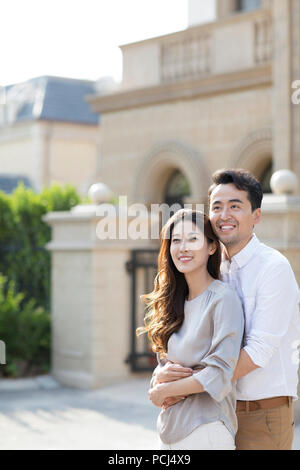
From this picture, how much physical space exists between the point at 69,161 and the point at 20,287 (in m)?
21.1

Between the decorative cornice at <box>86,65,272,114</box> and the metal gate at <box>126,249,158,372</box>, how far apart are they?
4.43 m

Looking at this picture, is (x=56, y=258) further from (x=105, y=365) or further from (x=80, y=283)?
(x=105, y=365)

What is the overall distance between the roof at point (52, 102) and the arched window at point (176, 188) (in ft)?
58.8

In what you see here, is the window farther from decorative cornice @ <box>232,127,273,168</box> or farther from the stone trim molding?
decorative cornice @ <box>232,127,273,168</box>

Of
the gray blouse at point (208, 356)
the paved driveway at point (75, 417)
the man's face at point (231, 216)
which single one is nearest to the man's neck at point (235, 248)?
the man's face at point (231, 216)

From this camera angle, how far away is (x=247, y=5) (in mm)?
15031

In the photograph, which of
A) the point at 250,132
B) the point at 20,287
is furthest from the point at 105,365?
the point at 250,132

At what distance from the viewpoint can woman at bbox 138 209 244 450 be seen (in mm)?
2871

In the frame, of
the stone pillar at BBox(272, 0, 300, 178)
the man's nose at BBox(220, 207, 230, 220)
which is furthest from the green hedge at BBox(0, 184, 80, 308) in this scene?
the man's nose at BBox(220, 207, 230, 220)

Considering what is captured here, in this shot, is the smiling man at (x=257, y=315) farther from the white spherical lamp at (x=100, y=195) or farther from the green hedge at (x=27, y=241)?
the green hedge at (x=27, y=241)

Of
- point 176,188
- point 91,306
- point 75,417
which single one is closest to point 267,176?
point 176,188

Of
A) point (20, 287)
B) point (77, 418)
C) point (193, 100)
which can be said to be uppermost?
point (193, 100)

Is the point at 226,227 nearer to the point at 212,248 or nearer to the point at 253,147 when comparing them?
the point at 212,248

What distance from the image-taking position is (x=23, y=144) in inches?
1280
